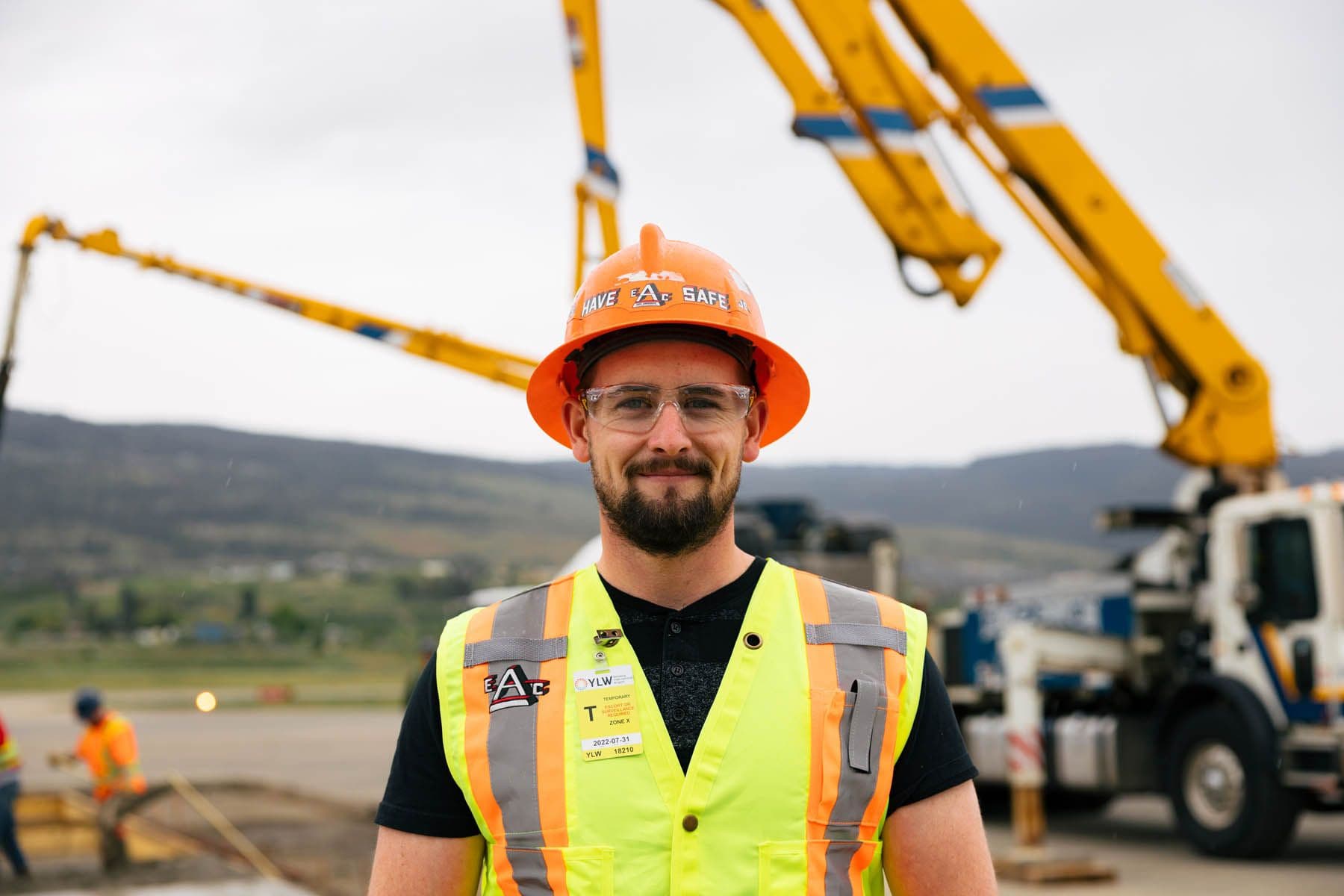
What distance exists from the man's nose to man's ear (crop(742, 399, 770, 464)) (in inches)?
7.7

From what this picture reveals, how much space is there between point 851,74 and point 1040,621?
523 centimetres

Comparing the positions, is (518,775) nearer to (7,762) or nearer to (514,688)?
(514,688)

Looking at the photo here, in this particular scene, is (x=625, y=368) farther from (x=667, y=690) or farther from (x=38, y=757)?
(x=38, y=757)

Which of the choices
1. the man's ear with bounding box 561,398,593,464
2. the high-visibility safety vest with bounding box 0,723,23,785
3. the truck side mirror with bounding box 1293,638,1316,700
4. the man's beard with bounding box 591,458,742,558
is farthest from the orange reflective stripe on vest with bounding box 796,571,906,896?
the high-visibility safety vest with bounding box 0,723,23,785

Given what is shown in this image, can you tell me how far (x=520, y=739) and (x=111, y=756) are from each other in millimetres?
10608

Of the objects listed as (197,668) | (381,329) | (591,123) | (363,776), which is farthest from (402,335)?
(197,668)

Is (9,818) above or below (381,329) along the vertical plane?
below

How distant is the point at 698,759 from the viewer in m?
2.13

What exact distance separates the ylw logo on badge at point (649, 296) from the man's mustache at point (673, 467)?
A: 0.91 ft

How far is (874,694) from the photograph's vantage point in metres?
2.22

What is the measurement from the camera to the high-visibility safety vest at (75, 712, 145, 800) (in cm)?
1163

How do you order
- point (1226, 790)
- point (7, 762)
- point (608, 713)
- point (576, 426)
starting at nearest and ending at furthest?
1. point (608, 713)
2. point (576, 426)
3. point (1226, 790)
4. point (7, 762)

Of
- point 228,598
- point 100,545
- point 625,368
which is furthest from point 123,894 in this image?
point 100,545

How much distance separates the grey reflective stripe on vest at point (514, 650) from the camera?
2283mm
